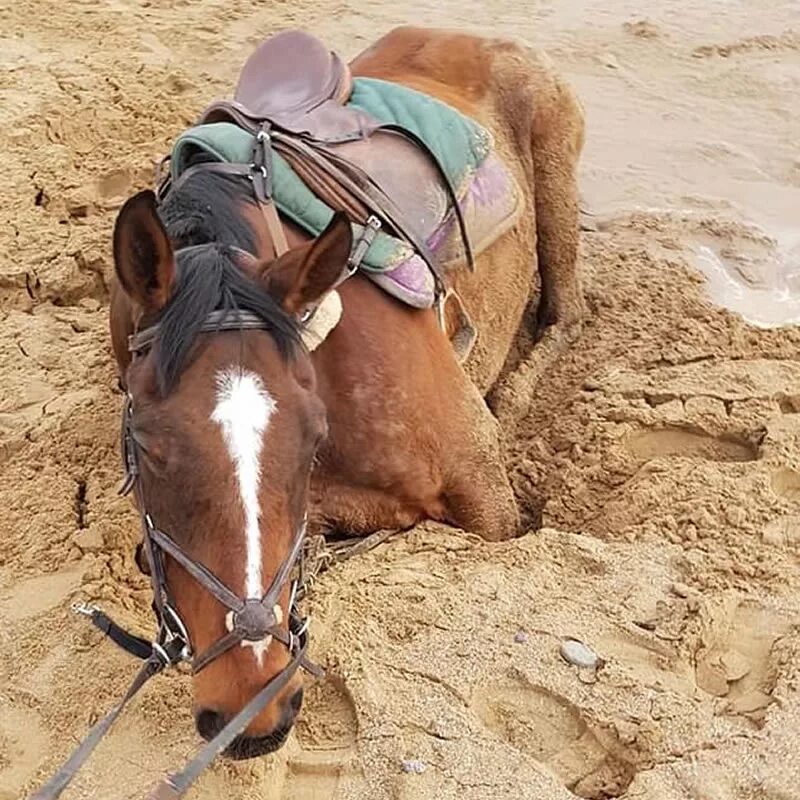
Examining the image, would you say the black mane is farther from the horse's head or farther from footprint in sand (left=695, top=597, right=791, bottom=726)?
footprint in sand (left=695, top=597, right=791, bottom=726)

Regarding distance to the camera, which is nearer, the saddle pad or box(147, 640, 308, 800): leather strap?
box(147, 640, 308, 800): leather strap

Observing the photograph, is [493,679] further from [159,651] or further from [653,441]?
[653,441]

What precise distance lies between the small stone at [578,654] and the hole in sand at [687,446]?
115 centimetres

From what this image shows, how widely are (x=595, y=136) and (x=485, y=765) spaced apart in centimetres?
462

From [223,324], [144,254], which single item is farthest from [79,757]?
[144,254]

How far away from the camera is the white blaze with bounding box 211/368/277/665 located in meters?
2.18

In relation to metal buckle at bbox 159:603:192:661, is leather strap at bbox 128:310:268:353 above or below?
above

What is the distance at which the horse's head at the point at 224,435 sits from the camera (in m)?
2.18

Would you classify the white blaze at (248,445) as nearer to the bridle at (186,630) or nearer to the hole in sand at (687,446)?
the bridle at (186,630)

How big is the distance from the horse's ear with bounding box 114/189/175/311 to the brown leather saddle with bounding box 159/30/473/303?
0.58 metres

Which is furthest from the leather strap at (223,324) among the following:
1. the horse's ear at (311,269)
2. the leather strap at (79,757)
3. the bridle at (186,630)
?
the leather strap at (79,757)

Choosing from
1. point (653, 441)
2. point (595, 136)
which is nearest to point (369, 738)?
point (653, 441)

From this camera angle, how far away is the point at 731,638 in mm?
2973

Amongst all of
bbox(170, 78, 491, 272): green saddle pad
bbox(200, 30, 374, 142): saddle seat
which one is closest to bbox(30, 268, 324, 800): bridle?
bbox(170, 78, 491, 272): green saddle pad
